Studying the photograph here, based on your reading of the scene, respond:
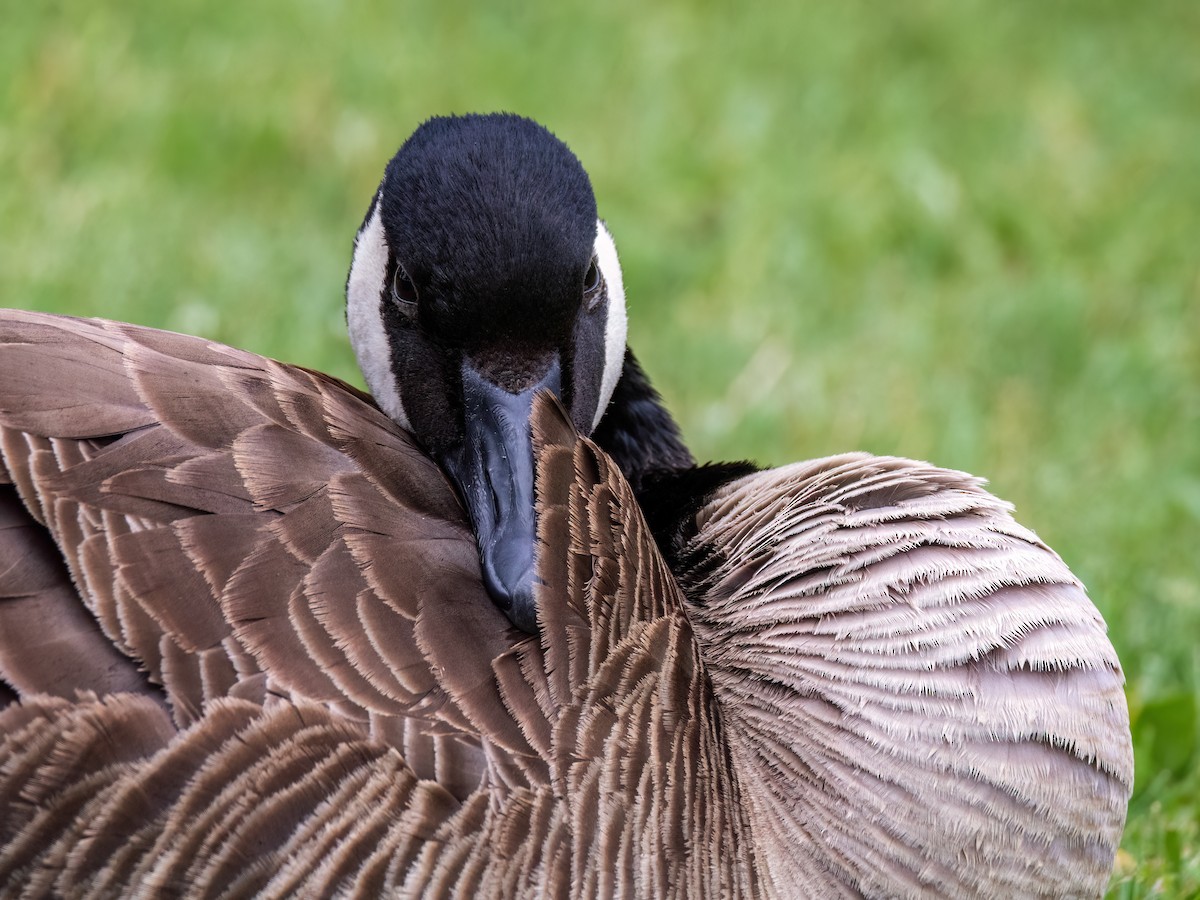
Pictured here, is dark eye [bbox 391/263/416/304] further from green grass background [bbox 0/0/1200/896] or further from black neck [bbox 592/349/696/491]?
green grass background [bbox 0/0/1200/896]

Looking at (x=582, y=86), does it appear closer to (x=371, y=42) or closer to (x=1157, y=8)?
(x=371, y=42)

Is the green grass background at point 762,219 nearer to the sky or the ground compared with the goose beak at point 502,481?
nearer to the sky

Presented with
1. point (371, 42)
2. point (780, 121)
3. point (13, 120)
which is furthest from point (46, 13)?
point (780, 121)

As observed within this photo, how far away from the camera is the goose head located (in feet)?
9.46

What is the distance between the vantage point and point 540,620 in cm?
255

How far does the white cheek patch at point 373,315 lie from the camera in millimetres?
3334

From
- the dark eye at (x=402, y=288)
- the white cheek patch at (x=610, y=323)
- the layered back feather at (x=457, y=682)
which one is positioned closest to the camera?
the layered back feather at (x=457, y=682)

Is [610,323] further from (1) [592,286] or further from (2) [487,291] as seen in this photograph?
(2) [487,291]

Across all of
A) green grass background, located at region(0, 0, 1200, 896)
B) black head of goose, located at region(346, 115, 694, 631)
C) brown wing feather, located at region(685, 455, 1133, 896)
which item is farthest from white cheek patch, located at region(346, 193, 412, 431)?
green grass background, located at region(0, 0, 1200, 896)

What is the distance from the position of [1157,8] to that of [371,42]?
19.6ft

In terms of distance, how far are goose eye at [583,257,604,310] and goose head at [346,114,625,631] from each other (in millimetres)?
54

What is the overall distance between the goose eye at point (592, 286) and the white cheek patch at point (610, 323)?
0.07m

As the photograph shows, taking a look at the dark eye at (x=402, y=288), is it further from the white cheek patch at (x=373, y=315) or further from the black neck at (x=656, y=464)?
the black neck at (x=656, y=464)

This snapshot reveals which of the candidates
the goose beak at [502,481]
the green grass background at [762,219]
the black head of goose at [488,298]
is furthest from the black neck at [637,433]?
the green grass background at [762,219]
